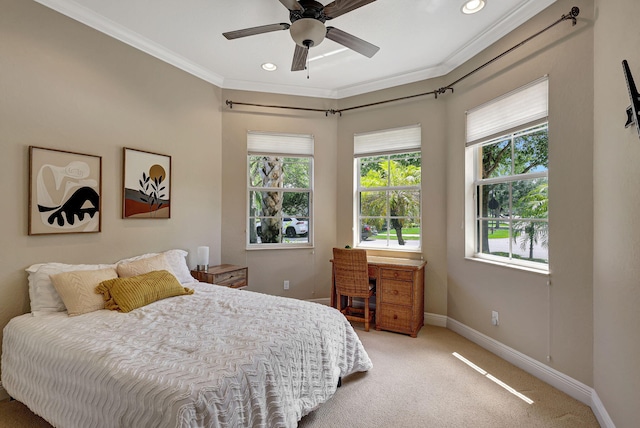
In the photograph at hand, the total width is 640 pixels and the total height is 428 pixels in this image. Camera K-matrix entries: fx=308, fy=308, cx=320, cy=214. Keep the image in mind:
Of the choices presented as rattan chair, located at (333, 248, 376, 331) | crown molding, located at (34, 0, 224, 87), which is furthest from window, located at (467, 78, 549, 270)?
crown molding, located at (34, 0, 224, 87)

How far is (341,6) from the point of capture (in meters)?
2.05

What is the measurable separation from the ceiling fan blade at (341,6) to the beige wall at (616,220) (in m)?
1.44

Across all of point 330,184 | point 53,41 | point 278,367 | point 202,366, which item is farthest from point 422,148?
point 53,41

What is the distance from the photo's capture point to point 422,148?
12.4ft

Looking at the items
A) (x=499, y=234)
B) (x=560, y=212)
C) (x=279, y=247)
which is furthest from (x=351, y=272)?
(x=560, y=212)

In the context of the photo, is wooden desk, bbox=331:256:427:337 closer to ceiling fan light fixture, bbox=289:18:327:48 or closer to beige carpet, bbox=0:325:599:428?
beige carpet, bbox=0:325:599:428

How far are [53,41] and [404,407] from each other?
383cm

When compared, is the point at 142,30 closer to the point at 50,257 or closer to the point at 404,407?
the point at 50,257

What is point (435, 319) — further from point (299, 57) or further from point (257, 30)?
point (257, 30)

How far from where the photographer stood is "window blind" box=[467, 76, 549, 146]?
2.50m

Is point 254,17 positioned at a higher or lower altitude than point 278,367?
higher

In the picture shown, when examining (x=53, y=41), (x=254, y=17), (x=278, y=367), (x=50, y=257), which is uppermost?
(x=254, y=17)

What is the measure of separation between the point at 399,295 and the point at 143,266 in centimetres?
257

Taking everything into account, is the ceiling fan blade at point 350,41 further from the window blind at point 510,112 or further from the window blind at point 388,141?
the window blind at point 388,141
